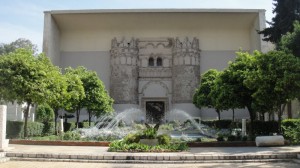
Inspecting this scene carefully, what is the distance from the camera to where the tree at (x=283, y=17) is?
2173 cm

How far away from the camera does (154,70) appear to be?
36.6m

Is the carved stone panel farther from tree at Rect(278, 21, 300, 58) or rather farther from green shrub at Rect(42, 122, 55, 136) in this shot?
green shrub at Rect(42, 122, 55, 136)

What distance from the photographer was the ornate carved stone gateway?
35.6 m

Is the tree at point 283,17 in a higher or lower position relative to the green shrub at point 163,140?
higher

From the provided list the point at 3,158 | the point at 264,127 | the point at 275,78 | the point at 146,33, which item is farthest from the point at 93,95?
the point at 146,33

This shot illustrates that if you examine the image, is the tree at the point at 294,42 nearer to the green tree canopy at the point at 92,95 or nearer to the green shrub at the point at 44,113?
the green tree canopy at the point at 92,95

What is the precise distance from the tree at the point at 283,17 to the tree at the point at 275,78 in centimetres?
864

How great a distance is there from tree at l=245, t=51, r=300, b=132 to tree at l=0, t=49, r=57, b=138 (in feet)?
28.3

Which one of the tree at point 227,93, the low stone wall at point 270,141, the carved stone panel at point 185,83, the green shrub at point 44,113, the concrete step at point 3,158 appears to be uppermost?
the carved stone panel at point 185,83

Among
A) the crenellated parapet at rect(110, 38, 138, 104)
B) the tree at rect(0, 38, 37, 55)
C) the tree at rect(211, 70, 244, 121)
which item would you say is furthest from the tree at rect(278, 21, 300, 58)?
the tree at rect(0, 38, 37, 55)

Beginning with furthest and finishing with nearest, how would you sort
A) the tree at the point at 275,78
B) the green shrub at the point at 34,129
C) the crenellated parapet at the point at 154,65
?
the crenellated parapet at the point at 154,65, the green shrub at the point at 34,129, the tree at the point at 275,78

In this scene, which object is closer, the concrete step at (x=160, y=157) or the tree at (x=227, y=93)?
the concrete step at (x=160, y=157)

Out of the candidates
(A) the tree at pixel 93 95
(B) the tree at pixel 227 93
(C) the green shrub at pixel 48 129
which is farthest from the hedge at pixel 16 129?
(B) the tree at pixel 227 93

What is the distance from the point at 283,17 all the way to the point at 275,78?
32.9 feet
